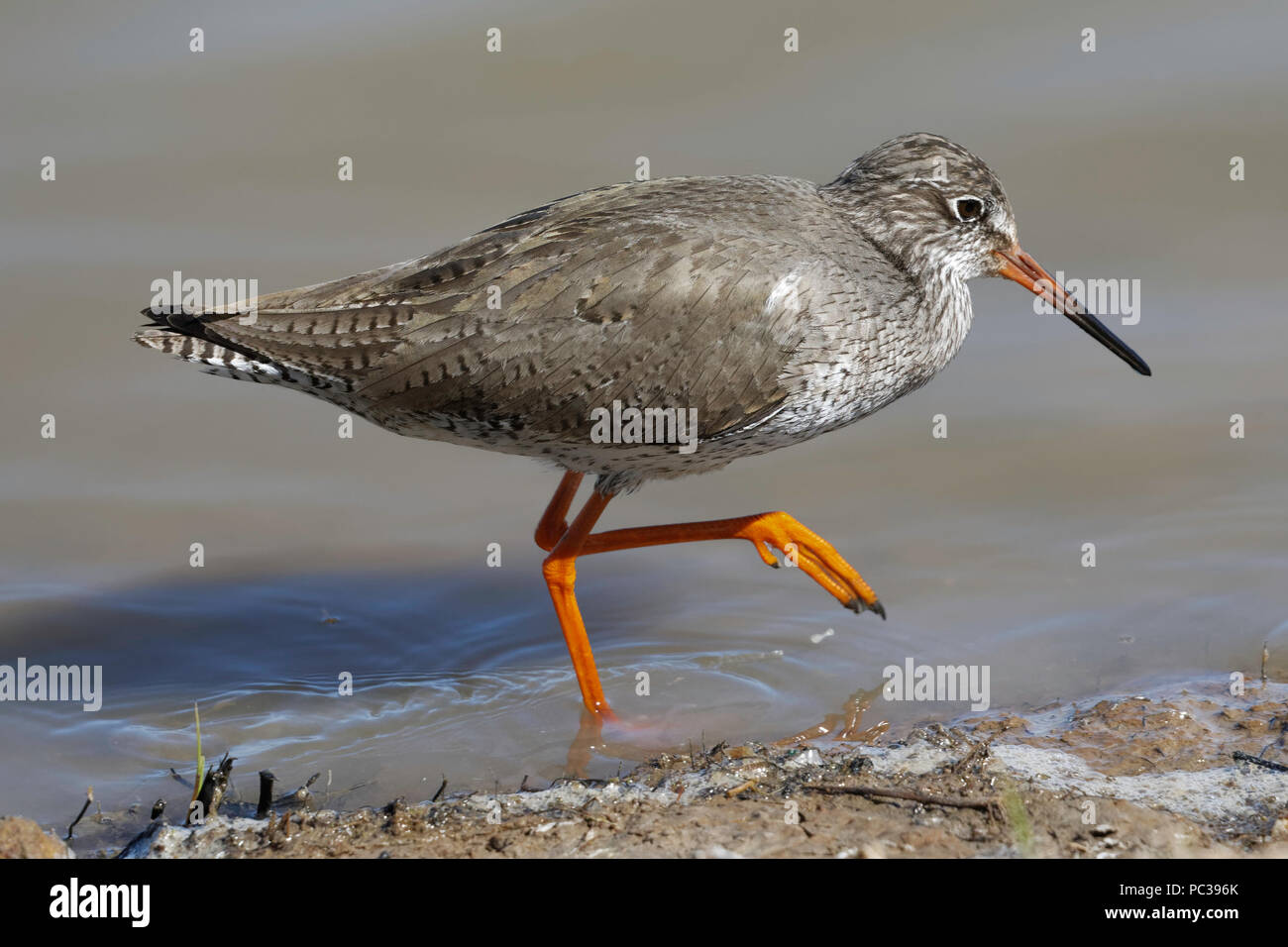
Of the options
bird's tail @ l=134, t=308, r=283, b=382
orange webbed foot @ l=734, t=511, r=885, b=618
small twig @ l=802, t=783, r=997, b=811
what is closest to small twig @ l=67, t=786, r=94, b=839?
bird's tail @ l=134, t=308, r=283, b=382

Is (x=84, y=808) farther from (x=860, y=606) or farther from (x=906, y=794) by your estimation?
(x=860, y=606)

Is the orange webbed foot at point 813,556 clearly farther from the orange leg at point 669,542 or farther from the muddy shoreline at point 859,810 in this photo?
the muddy shoreline at point 859,810

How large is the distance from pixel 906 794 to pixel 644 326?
2.29 m

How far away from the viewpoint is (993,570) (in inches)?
293

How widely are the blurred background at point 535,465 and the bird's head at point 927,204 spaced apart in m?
1.74

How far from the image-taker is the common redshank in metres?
5.93

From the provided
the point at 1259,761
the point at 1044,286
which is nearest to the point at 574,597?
the point at 1044,286

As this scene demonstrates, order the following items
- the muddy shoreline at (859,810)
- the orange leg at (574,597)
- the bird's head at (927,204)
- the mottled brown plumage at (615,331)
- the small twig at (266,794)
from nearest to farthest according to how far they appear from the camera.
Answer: the muddy shoreline at (859,810)
the small twig at (266,794)
the mottled brown plumage at (615,331)
the orange leg at (574,597)
the bird's head at (927,204)

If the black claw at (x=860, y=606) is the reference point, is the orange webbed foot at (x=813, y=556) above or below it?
above

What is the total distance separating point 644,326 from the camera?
5.92 m

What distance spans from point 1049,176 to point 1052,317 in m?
1.35

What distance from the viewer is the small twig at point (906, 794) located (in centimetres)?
448

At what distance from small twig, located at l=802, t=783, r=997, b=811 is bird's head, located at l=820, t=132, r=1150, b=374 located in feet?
9.10

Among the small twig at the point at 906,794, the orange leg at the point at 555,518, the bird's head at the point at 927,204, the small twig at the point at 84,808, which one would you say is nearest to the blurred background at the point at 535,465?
the small twig at the point at 84,808
